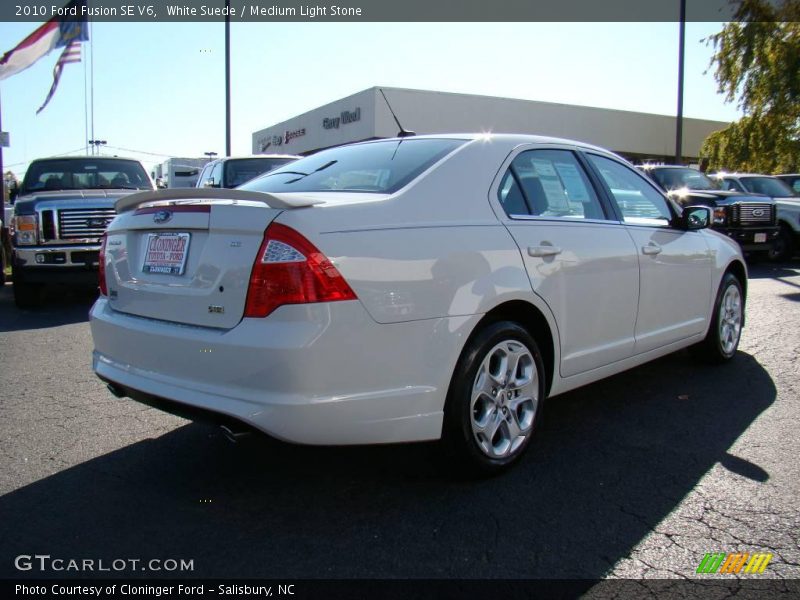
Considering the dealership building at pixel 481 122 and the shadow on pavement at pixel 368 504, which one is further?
the dealership building at pixel 481 122

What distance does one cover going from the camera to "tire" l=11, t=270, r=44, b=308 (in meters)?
8.63

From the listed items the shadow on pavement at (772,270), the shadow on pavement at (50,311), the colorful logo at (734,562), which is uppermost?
the shadow on pavement at (772,270)

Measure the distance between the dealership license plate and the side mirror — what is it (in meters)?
3.47

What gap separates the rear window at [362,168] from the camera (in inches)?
131

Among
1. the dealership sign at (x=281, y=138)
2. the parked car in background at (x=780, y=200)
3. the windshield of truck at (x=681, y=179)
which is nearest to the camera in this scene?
the windshield of truck at (x=681, y=179)

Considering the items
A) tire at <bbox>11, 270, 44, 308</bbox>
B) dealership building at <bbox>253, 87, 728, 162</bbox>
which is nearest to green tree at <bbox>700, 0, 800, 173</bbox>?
dealership building at <bbox>253, 87, 728, 162</bbox>

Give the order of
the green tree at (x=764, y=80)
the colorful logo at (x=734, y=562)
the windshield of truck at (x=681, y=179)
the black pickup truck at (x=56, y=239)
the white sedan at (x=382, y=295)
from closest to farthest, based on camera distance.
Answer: the colorful logo at (x=734, y=562) < the white sedan at (x=382, y=295) < the black pickup truck at (x=56, y=239) < the windshield of truck at (x=681, y=179) < the green tree at (x=764, y=80)

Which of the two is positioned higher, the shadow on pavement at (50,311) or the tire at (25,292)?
the tire at (25,292)

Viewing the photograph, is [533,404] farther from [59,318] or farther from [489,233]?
[59,318]

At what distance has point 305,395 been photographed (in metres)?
2.67

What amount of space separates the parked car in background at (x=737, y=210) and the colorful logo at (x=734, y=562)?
425 inches

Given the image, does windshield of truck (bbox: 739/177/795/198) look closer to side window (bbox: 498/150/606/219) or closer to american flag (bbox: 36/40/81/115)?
side window (bbox: 498/150/606/219)

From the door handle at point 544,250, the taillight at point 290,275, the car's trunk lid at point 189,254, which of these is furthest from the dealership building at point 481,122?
the taillight at point 290,275

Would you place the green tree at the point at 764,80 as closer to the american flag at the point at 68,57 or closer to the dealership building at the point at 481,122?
the dealership building at the point at 481,122
